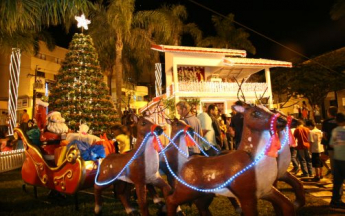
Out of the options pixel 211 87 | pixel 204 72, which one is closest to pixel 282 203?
pixel 211 87

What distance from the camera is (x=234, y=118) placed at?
593 cm

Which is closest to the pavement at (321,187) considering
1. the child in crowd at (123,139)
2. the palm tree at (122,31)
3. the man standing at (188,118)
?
the man standing at (188,118)

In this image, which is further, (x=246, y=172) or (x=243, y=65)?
(x=243, y=65)

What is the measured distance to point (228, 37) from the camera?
2584 cm

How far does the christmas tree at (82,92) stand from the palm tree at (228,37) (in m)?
14.9

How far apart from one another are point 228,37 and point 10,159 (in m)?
21.5

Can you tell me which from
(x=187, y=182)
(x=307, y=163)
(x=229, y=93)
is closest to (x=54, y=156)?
(x=187, y=182)

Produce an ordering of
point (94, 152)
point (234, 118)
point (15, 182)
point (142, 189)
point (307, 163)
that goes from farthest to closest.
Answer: point (15, 182) → point (307, 163) → point (234, 118) → point (94, 152) → point (142, 189)

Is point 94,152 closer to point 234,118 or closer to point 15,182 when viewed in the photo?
point 234,118

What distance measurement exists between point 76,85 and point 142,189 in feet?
31.7

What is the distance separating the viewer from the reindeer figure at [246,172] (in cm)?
285

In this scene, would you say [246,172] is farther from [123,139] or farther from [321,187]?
[321,187]

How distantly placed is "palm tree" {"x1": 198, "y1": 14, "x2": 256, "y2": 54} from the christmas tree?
14.9m

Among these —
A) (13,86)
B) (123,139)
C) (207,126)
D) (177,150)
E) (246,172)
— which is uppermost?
(13,86)
